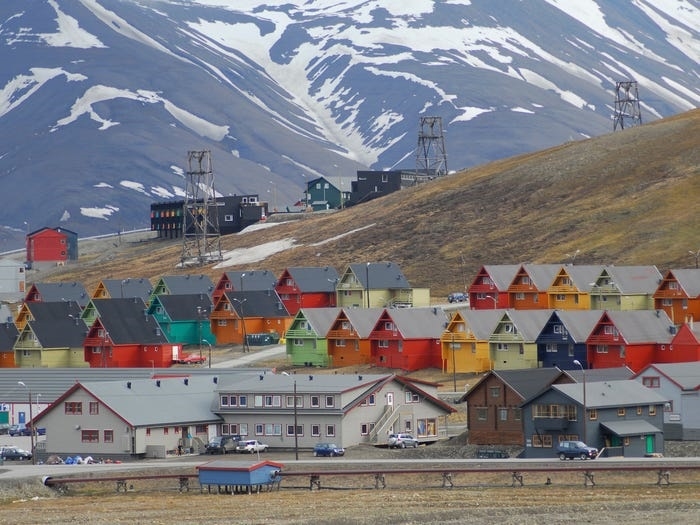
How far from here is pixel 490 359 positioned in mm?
102750

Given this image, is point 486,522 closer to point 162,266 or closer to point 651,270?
point 651,270

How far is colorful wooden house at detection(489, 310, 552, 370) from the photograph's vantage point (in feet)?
330

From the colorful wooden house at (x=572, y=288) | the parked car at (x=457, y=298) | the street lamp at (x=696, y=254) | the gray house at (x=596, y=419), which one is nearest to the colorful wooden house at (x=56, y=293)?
the parked car at (x=457, y=298)

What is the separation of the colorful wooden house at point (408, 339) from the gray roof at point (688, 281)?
55.8ft

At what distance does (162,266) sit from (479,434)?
11869cm

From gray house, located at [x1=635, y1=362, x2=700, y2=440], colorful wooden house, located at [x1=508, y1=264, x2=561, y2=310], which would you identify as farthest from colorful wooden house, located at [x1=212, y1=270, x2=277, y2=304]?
gray house, located at [x1=635, y1=362, x2=700, y2=440]

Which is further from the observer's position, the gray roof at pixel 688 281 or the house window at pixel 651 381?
the gray roof at pixel 688 281

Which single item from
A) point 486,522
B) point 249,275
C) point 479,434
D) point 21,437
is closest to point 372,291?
point 249,275

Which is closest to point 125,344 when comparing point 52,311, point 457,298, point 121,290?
point 52,311

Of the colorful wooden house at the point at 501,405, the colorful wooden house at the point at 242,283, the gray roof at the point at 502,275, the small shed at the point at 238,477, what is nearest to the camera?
the small shed at the point at 238,477

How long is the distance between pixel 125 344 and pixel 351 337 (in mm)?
16240

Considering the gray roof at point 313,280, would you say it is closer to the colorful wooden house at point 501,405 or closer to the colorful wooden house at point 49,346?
the colorful wooden house at point 49,346

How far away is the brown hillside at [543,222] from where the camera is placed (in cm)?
15775

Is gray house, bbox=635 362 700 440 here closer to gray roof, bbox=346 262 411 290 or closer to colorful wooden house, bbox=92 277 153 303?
gray roof, bbox=346 262 411 290
